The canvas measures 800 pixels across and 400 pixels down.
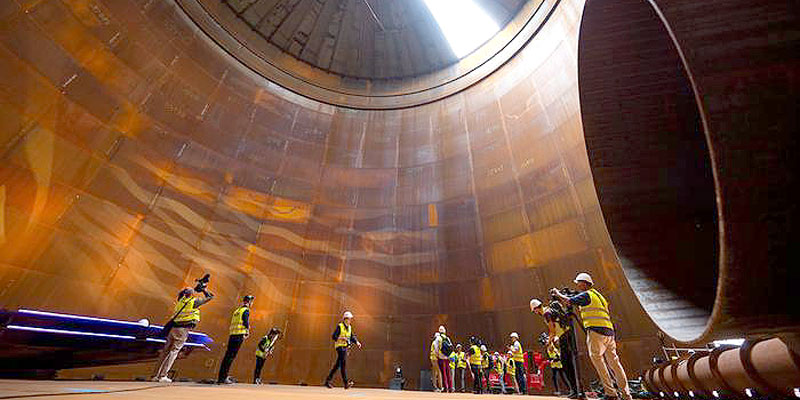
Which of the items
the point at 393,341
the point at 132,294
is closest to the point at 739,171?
the point at 393,341

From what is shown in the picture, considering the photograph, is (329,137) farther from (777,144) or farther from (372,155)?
(777,144)

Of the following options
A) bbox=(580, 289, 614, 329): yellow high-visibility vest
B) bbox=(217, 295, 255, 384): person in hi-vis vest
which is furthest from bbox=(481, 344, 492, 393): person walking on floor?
bbox=(217, 295, 255, 384): person in hi-vis vest

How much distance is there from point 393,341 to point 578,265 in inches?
212

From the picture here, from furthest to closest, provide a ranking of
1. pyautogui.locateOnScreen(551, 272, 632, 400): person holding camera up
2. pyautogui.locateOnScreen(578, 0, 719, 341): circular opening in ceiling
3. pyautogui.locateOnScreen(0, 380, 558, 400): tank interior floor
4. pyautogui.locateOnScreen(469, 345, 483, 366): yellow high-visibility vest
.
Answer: pyautogui.locateOnScreen(469, 345, 483, 366): yellow high-visibility vest
pyautogui.locateOnScreen(551, 272, 632, 400): person holding camera up
pyautogui.locateOnScreen(578, 0, 719, 341): circular opening in ceiling
pyautogui.locateOnScreen(0, 380, 558, 400): tank interior floor

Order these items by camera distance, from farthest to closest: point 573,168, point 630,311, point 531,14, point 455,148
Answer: point 455,148 < point 531,14 < point 573,168 < point 630,311

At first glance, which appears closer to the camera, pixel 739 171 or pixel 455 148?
pixel 739 171

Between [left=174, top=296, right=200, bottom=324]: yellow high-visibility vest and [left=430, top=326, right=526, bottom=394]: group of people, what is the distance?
5278 mm

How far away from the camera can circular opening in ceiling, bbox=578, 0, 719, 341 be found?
8.84ft

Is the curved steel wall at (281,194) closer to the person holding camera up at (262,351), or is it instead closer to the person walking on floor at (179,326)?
the person holding camera up at (262,351)

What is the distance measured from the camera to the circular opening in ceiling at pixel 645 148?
2695mm

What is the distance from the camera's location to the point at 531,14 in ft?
38.1

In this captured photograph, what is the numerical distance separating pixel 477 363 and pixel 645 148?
7.10 metres

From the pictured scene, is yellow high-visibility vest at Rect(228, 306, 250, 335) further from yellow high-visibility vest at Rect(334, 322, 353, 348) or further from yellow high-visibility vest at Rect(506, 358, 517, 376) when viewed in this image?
yellow high-visibility vest at Rect(506, 358, 517, 376)

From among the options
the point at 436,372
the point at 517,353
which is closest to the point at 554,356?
the point at 517,353
